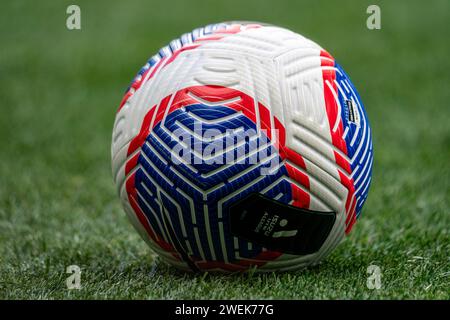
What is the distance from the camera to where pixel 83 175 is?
22.7 feet

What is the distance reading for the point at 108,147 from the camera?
784cm

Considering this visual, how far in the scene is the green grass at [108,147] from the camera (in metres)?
3.82

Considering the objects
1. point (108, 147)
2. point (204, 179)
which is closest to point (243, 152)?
point (204, 179)

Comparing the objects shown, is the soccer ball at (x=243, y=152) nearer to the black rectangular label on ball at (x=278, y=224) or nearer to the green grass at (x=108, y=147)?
the black rectangular label on ball at (x=278, y=224)

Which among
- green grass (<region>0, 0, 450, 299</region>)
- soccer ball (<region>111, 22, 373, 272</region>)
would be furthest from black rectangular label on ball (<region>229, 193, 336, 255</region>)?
green grass (<region>0, 0, 450, 299</region>)

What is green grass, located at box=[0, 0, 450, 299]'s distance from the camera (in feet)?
12.5

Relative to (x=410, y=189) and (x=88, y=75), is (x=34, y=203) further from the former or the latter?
(x=88, y=75)

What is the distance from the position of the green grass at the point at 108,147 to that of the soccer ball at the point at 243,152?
0.73 ft

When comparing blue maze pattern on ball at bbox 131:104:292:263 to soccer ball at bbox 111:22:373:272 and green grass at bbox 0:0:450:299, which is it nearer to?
soccer ball at bbox 111:22:373:272

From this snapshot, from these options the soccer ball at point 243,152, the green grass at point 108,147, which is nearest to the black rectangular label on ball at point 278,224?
the soccer ball at point 243,152

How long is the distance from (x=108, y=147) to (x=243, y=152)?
4.55 meters
